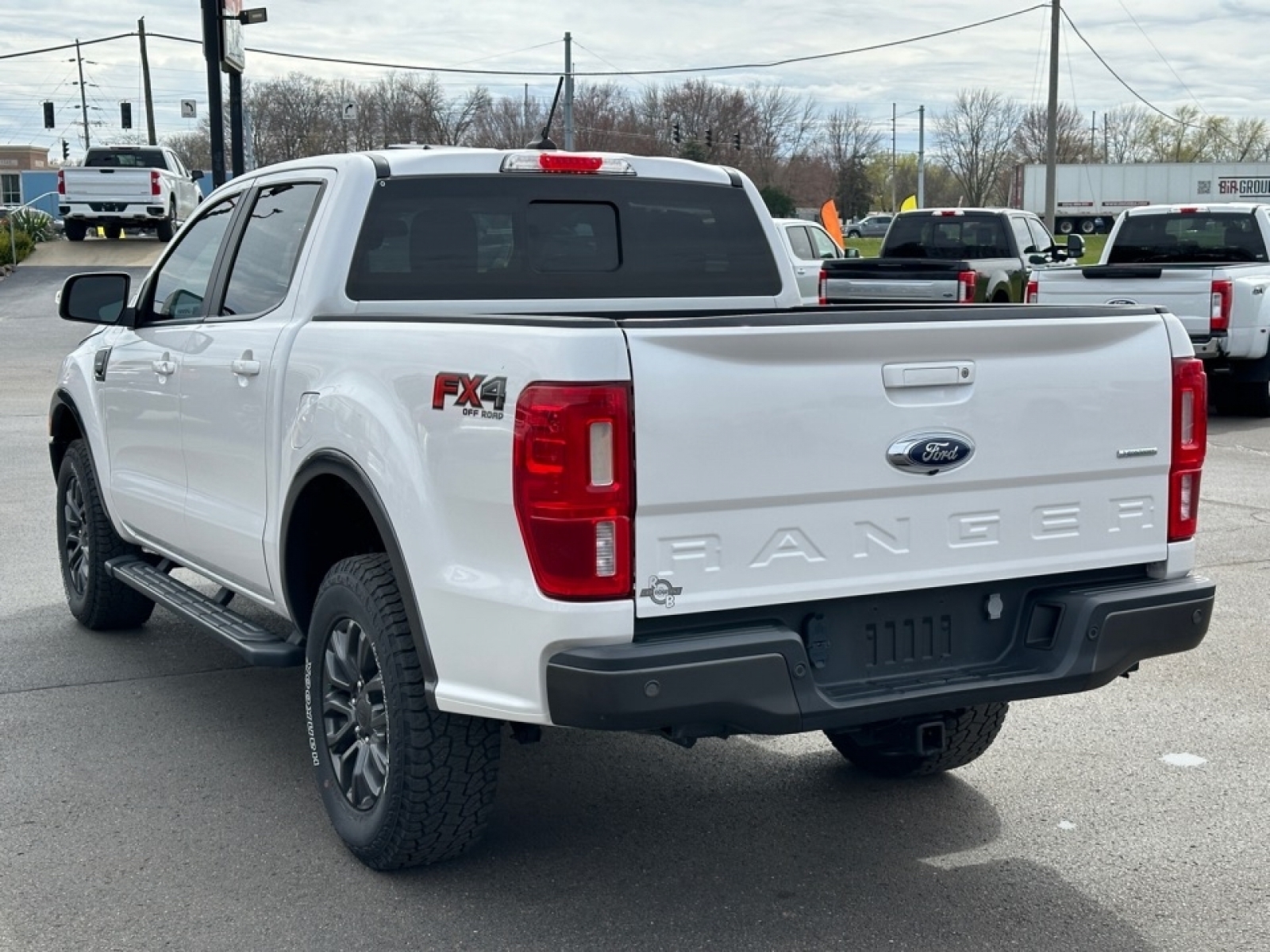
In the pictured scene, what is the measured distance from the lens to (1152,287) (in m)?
14.4

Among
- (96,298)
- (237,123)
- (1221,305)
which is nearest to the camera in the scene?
(96,298)

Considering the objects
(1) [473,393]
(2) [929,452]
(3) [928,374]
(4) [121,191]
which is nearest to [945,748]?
(2) [929,452]

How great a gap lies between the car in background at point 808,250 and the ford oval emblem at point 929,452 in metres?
19.0

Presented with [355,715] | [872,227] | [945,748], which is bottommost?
[872,227]

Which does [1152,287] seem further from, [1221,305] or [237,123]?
[237,123]

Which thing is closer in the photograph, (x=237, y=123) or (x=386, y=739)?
(x=386, y=739)

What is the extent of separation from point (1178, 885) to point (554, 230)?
9.55 ft

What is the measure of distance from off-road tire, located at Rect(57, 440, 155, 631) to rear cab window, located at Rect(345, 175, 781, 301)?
2317 mm

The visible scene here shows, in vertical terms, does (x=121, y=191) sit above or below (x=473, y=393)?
above

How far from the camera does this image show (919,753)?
14.8 feet

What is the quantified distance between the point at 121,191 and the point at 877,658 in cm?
3079

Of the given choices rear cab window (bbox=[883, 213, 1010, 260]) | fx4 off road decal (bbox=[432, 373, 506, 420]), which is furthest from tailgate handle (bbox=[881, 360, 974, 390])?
rear cab window (bbox=[883, 213, 1010, 260])

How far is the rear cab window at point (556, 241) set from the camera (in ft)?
16.6

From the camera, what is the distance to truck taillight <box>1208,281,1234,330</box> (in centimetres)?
1418
